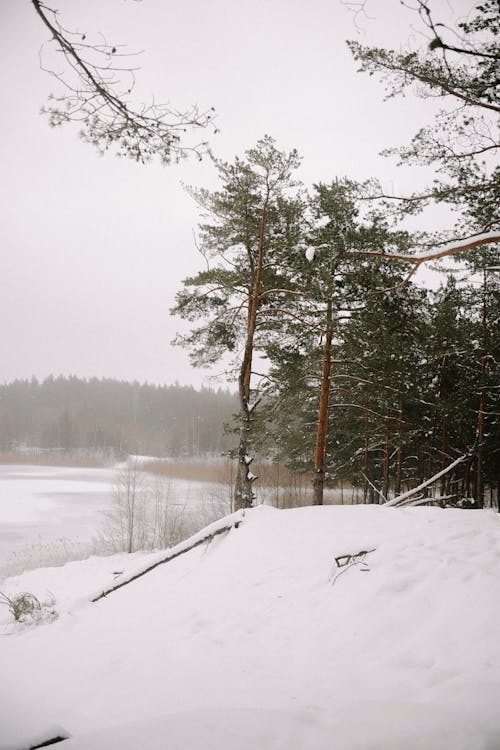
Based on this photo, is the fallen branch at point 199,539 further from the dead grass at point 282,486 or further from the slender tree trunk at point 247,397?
the dead grass at point 282,486

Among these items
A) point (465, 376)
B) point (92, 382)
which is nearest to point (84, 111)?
point (465, 376)

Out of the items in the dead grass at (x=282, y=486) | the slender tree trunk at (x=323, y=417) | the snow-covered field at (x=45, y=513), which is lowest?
the snow-covered field at (x=45, y=513)

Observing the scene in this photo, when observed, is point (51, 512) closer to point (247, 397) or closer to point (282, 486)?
point (282, 486)

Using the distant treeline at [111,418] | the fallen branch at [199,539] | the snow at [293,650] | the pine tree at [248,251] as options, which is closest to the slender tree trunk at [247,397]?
the pine tree at [248,251]

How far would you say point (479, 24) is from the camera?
490 cm

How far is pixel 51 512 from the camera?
29.1 m

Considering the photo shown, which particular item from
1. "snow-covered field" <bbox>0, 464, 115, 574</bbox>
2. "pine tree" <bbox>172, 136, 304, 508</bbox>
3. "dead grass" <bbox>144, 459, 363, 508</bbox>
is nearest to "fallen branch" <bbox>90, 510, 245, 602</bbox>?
"pine tree" <bbox>172, 136, 304, 508</bbox>

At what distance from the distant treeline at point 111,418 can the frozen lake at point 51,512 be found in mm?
14519

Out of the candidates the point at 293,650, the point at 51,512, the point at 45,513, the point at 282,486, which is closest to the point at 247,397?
the point at 293,650

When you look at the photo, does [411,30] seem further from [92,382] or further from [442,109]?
[92,382]

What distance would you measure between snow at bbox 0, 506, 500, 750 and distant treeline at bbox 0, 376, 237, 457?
48.4 m

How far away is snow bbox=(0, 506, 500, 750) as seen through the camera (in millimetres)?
2418

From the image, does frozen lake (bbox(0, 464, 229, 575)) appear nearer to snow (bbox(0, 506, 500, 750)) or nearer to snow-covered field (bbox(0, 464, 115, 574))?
snow-covered field (bbox(0, 464, 115, 574))

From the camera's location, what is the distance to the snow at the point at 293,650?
2.42 metres
